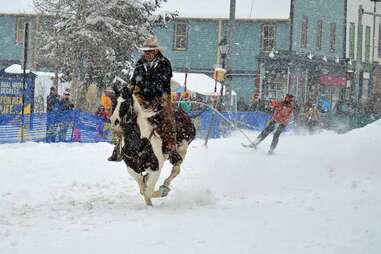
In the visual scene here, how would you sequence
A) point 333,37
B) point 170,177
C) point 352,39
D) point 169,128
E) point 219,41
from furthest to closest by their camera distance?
point 352,39, point 333,37, point 219,41, point 170,177, point 169,128

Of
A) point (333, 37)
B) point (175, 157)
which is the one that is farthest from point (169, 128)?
point (333, 37)

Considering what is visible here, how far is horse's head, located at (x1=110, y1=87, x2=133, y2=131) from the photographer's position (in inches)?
337

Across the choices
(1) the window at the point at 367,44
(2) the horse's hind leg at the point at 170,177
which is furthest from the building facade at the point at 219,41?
(2) the horse's hind leg at the point at 170,177

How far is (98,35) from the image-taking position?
24734 millimetres

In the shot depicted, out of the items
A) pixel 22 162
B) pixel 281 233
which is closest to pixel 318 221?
pixel 281 233

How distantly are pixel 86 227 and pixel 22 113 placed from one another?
34.8 feet

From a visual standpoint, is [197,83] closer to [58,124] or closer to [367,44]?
[58,124]

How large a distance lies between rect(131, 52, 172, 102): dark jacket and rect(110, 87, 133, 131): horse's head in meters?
0.29

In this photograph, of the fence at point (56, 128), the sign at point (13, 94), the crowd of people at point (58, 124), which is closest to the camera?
the fence at point (56, 128)

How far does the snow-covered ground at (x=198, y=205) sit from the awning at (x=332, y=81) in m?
28.4

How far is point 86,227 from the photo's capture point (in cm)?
729

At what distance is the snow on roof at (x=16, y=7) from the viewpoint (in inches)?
1597

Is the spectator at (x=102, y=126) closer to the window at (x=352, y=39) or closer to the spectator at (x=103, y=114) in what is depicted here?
the spectator at (x=103, y=114)

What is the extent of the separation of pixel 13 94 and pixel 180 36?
78.2ft
